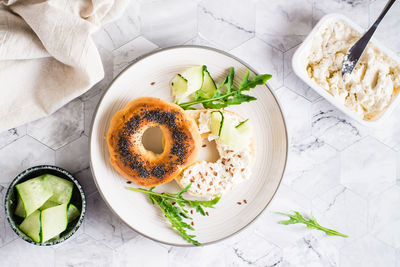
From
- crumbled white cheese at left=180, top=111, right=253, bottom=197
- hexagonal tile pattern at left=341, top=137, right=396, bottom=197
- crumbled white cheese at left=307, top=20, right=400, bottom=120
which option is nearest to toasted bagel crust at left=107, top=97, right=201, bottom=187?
crumbled white cheese at left=180, top=111, right=253, bottom=197

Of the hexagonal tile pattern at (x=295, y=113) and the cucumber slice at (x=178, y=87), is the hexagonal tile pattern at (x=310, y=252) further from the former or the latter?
the cucumber slice at (x=178, y=87)

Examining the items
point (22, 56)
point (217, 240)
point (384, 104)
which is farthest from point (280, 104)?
point (22, 56)

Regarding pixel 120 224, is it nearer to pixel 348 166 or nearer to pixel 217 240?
pixel 217 240

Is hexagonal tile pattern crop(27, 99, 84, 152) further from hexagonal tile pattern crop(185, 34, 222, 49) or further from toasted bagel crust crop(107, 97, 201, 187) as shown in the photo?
hexagonal tile pattern crop(185, 34, 222, 49)

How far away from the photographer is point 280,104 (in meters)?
1.69

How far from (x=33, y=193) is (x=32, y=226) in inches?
5.9

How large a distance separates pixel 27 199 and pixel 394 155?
1820 millimetres

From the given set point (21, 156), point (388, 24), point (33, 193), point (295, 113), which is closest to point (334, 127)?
point (295, 113)

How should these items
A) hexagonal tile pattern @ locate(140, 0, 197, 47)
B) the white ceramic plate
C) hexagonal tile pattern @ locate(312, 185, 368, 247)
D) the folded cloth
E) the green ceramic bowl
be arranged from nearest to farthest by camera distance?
1. the folded cloth
2. the green ceramic bowl
3. the white ceramic plate
4. hexagonal tile pattern @ locate(140, 0, 197, 47)
5. hexagonal tile pattern @ locate(312, 185, 368, 247)

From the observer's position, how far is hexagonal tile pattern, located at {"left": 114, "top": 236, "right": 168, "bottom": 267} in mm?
1802

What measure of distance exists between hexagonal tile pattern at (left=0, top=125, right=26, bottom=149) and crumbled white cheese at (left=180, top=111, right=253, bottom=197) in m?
0.83

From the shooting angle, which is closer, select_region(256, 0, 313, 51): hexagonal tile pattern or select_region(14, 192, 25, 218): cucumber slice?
select_region(14, 192, 25, 218): cucumber slice

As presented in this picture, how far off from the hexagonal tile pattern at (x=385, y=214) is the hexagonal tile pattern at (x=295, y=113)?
54 cm

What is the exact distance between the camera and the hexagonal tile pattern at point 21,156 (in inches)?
68.7
